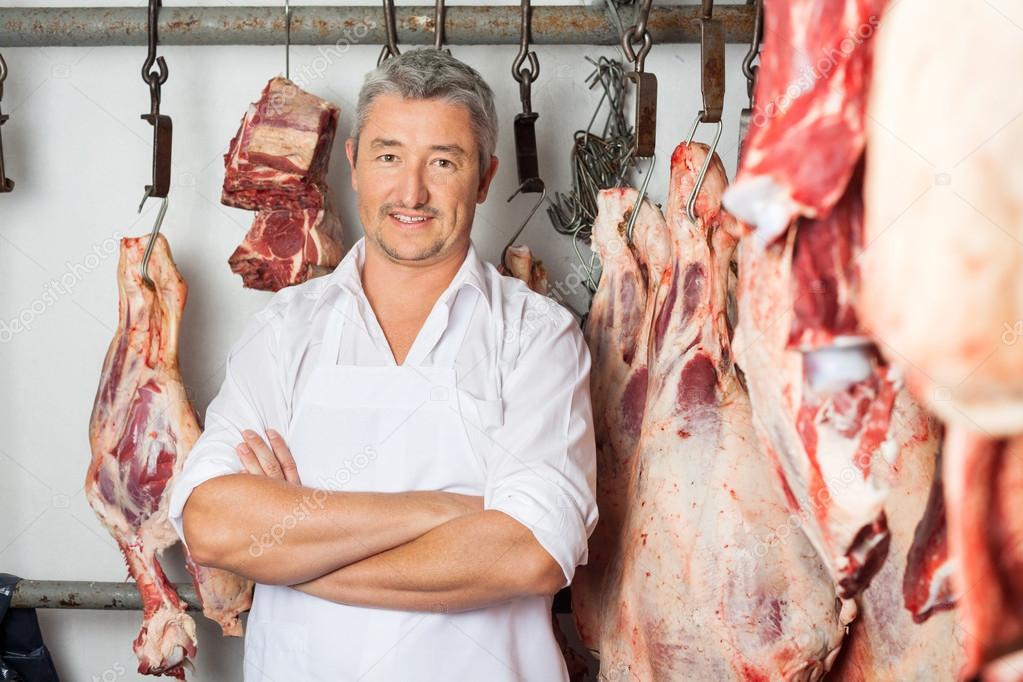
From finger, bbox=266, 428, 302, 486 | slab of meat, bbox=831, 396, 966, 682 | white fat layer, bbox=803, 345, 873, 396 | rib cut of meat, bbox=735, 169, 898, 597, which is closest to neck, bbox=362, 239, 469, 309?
finger, bbox=266, 428, 302, 486

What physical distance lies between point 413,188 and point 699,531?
Answer: 710mm

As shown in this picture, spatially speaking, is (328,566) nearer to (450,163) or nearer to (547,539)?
(547,539)

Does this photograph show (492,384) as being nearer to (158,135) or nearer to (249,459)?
(249,459)

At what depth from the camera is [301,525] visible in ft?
5.08

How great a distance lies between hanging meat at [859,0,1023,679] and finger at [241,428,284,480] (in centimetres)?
124

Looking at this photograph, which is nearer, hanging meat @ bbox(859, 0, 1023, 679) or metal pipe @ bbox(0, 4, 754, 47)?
hanging meat @ bbox(859, 0, 1023, 679)

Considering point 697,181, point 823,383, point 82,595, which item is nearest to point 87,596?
point 82,595

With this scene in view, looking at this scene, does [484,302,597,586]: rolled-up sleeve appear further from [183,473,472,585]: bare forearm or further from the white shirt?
[183,473,472,585]: bare forearm

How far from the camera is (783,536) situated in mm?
1502

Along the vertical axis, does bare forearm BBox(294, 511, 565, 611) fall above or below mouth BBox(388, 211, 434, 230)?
below

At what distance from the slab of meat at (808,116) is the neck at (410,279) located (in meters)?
1.16

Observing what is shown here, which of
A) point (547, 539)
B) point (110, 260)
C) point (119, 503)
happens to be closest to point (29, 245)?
point (110, 260)

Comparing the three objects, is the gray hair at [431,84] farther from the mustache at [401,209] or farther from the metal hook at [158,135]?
the metal hook at [158,135]

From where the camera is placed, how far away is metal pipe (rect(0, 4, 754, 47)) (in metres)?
1.95
